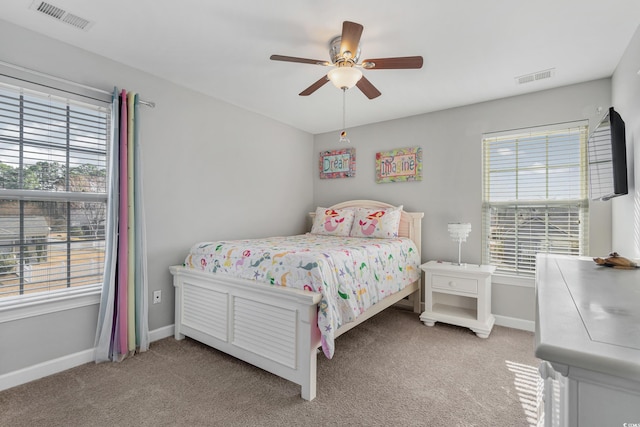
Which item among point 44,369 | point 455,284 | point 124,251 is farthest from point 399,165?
point 44,369

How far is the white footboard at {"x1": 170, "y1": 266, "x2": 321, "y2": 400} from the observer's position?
6.40ft

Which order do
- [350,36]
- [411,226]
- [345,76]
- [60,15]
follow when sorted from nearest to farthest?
[350,36] < [60,15] < [345,76] < [411,226]

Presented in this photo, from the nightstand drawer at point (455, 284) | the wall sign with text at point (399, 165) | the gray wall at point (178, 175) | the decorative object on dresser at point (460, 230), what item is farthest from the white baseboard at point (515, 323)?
the gray wall at point (178, 175)

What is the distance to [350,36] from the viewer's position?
1802mm

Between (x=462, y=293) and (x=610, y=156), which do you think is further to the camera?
(x=462, y=293)

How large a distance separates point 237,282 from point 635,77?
2988 mm

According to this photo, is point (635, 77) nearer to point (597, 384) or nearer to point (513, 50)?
point (513, 50)

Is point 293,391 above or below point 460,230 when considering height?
below

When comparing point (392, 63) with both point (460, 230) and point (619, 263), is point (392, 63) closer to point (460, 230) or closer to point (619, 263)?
point (619, 263)

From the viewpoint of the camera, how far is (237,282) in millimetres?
2301

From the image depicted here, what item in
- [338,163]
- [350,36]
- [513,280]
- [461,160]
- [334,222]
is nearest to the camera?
[350,36]

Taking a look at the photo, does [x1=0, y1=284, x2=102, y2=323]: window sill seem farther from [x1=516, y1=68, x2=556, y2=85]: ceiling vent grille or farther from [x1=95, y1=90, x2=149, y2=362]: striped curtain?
[x1=516, y1=68, x2=556, y2=85]: ceiling vent grille

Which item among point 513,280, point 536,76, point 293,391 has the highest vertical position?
point 536,76

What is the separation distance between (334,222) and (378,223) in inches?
Answer: 22.9
